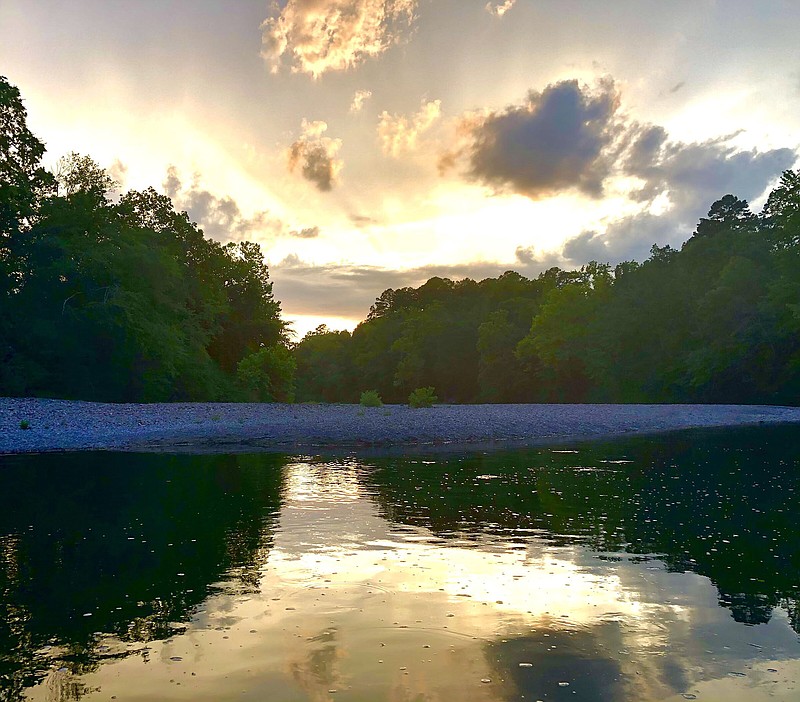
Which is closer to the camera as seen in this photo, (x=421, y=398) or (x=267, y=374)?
(x=421, y=398)

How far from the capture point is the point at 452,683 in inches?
235

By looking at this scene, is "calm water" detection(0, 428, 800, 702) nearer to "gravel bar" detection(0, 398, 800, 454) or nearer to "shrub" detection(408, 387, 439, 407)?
"gravel bar" detection(0, 398, 800, 454)

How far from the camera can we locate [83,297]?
47.0m

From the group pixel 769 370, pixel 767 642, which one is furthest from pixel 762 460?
pixel 769 370

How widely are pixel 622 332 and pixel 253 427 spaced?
2309 inches

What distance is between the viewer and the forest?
45688mm

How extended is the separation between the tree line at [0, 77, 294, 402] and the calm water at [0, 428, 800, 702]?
2997 centimetres

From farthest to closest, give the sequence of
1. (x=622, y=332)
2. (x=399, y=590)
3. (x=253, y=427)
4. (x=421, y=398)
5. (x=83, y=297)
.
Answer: (x=622, y=332) < (x=421, y=398) < (x=83, y=297) < (x=253, y=427) < (x=399, y=590)

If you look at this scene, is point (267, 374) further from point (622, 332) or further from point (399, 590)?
point (399, 590)

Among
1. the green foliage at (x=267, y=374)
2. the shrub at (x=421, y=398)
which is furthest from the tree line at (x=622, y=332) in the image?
the green foliage at (x=267, y=374)

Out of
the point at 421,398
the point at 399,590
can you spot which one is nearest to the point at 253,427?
the point at 421,398

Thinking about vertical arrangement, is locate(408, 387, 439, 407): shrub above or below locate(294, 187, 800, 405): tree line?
below

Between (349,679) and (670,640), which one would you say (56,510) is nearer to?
(349,679)

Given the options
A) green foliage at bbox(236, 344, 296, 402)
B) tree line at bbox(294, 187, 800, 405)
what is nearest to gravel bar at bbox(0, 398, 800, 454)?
green foliage at bbox(236, 344, 296, 402)
